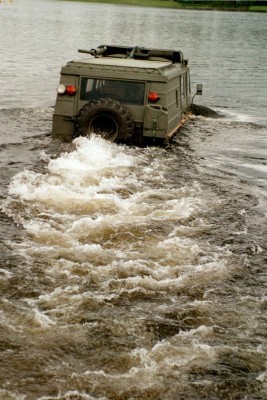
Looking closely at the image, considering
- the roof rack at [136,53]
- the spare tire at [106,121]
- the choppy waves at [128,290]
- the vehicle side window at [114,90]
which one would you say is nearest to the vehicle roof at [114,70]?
the vehicle side window at [114,90]

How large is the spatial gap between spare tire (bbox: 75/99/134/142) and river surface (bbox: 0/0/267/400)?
297 mm

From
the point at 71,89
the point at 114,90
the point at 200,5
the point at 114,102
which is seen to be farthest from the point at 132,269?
the point at 200,5

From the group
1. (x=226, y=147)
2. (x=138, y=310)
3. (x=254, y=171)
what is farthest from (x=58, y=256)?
(x=226, y=147)

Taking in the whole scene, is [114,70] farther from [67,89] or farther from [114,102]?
[67,89]

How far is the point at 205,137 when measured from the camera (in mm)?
18531

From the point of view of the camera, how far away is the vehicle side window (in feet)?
47.8

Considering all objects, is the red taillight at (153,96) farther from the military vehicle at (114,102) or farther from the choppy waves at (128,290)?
the choppy waves at (128,290)

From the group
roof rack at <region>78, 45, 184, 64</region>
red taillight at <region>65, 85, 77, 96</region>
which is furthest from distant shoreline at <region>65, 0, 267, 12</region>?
red taillight at <region>65, 85, 77, 96</region>

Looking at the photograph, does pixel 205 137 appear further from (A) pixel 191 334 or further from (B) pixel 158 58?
(A) pixel 191 334

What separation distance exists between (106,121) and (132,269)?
6.61m

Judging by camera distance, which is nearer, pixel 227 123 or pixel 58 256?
pixel 58 256

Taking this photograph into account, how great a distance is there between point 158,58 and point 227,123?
4399mm

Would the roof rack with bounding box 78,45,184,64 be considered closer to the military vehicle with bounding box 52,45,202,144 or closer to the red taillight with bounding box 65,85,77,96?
the military vehicle with bounding box 52,45,202,144

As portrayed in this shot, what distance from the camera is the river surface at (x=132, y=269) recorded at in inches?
246
